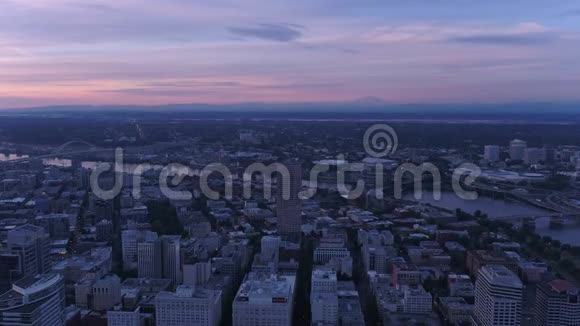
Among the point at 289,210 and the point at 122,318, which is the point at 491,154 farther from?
the point at 122,318

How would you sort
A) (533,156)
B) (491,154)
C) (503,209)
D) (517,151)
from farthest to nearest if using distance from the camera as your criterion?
(517,151)
(491,154)
(533,156)
(503,209)

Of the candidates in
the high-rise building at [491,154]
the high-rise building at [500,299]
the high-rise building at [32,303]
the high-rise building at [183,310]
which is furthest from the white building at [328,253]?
the high-rise building at [491,154]

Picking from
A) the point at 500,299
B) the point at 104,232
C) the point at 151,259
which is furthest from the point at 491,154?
the point at 500,299

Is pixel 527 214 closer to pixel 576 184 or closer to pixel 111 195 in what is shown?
pixel 576 184

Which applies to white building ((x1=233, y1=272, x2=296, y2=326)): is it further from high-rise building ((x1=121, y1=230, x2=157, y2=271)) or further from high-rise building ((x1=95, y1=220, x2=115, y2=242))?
high-rise building ((x1=95, y1=220, x2=115, y2=242))

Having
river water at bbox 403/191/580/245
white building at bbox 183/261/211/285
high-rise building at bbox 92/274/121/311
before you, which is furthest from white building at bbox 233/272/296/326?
river water at bbox 403/191/580/245

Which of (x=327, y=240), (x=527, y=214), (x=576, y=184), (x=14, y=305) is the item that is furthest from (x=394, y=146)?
(x=14, y=305)
